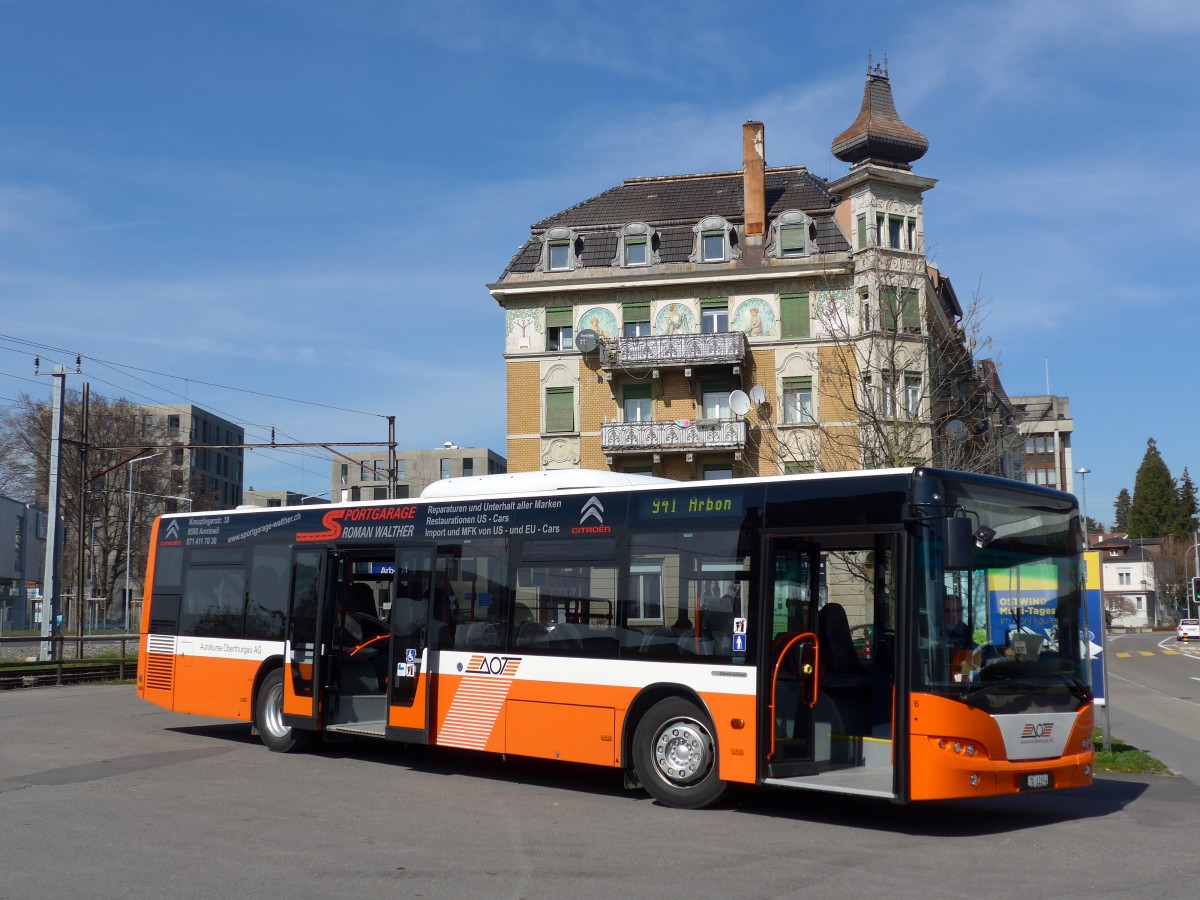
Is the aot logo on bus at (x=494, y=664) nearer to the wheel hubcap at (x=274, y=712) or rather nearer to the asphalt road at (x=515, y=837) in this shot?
the asphalt road at (x=515, y=837)

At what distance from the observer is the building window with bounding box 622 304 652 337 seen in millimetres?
47312

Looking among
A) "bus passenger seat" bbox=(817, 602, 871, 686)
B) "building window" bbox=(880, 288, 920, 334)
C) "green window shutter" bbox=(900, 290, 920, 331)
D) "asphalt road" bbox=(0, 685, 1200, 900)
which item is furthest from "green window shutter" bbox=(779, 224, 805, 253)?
"bus passenger seat" bbox=(817, 602, 871, 686)

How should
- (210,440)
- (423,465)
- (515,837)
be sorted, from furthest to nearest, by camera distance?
1. (423,465)
2. (210,440)
3. (515,837)

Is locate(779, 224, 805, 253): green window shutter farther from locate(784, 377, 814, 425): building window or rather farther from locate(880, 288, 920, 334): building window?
locate(880, 288, 920, 334): building window

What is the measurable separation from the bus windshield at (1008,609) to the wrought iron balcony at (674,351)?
34399 millimetres

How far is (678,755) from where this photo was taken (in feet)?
36.5

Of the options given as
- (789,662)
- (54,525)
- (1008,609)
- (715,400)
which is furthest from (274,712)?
(715,400)

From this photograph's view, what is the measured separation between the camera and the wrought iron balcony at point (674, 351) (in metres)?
45.3

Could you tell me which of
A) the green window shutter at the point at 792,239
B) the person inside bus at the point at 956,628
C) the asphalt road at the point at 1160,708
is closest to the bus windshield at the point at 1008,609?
the person inside bus at the point at 956,628

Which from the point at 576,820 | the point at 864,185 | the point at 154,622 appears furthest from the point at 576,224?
the point at 576,820

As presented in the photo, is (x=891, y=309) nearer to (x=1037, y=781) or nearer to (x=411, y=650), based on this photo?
(x=411, y=650)

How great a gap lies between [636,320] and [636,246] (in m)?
2.89

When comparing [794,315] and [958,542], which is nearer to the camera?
[958,542]

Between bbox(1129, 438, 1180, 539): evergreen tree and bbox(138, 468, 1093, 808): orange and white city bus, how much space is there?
136589mm
